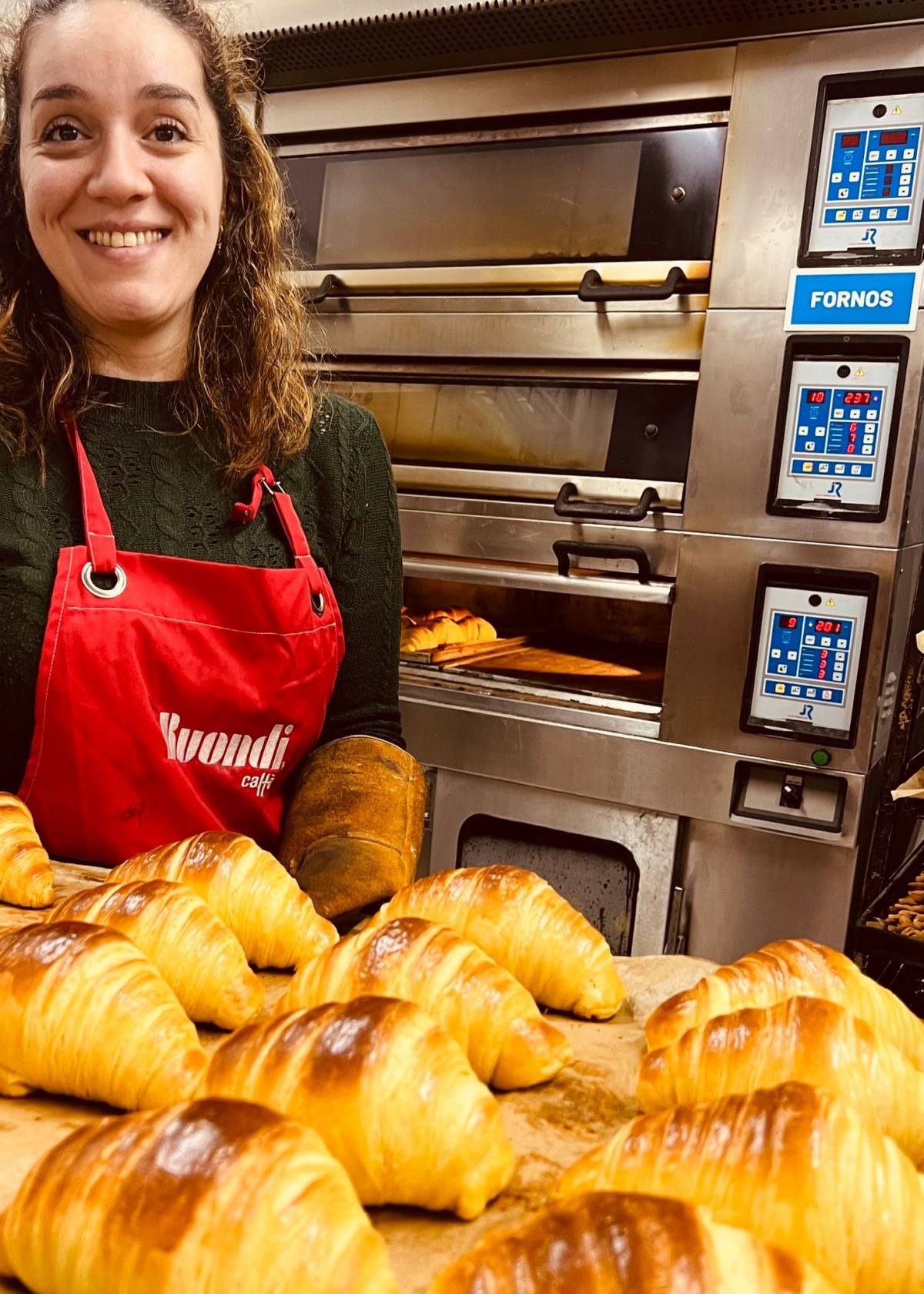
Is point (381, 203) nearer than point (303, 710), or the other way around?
point (303, 710)

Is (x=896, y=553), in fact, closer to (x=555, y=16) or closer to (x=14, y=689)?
(x=555, y=16)

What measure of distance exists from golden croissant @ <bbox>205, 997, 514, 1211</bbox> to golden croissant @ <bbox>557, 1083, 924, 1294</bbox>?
0.13 metres

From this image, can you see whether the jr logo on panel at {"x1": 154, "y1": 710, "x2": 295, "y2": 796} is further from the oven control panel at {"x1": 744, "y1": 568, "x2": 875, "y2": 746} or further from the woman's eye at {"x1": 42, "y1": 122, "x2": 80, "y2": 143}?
the oven control panel at {"x1": 744, "y1": 568, "x2": 875, "y2": 746}

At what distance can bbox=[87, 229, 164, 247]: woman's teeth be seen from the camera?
162 centimetres

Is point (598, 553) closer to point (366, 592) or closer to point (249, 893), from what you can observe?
point (366, 592)

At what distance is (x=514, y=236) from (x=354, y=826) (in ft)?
5.90

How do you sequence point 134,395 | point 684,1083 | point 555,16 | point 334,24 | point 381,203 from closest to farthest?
point 684,1083
point 134,395
point 555,16
point 334,24
point 381,203

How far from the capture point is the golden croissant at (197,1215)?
24.6 inches

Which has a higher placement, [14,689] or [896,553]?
[896,553]

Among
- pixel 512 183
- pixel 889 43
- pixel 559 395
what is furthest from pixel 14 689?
pixel 889 43

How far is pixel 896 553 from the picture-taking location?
237cm

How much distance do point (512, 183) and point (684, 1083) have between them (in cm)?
244

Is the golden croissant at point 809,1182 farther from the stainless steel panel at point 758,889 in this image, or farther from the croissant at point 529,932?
the stainless steel panel at point 758,889

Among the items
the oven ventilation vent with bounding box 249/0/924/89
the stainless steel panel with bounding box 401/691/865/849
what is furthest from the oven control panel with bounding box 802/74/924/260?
the stainless steel panel with bounding box 401/691/865/849
